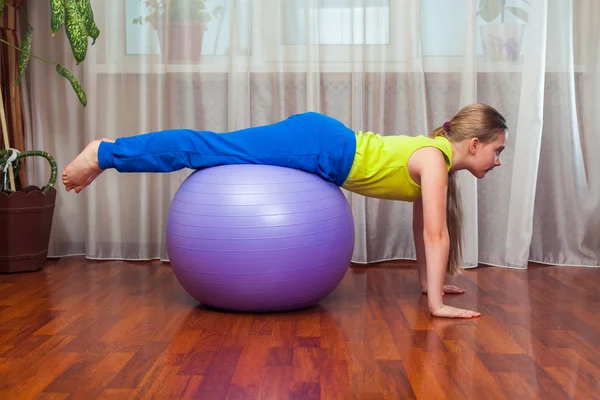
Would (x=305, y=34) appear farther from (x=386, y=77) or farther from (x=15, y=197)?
(x=15, y=197)

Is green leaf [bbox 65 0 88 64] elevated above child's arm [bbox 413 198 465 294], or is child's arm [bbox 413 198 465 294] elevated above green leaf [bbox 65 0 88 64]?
green leaf [bbox 65 0 88 64]

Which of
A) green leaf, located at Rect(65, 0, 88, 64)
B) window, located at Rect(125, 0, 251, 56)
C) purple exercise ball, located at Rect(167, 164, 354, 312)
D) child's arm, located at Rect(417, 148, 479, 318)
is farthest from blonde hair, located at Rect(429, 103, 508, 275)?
green leaf, located at Rect(65, 0, 88, 64)

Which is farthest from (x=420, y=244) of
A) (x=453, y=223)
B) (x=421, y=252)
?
(x=453, y=223)

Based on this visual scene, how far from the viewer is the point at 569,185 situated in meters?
3.19

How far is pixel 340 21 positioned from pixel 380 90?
335 mm

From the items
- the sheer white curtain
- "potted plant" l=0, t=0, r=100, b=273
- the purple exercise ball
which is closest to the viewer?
the purple exercise ball

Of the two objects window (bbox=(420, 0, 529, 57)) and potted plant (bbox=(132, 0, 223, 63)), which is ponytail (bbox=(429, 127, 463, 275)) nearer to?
window (bbox=(420, 0, 529, 57))

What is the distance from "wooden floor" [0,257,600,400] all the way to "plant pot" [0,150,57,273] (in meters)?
0.14

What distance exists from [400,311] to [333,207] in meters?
0.40

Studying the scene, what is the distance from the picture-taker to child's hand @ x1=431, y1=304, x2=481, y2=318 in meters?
2.27

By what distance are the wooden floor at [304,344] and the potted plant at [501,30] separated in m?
0.98

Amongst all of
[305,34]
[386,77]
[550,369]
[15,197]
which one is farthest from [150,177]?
[550,369]

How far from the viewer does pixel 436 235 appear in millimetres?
2258

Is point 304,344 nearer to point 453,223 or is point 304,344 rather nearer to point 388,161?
point 388,161
